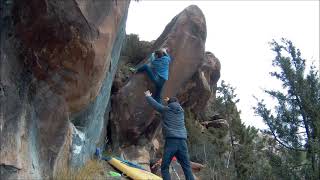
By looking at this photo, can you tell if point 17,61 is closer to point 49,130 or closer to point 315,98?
point 49,130

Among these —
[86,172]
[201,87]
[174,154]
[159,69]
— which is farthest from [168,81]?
[174,154]

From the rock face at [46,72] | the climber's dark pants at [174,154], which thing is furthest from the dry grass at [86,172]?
the climber's dark pants at [174,154]

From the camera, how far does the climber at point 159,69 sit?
44.5 ft

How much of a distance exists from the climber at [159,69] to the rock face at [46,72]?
4350 millimetres

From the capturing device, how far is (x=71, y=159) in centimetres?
958

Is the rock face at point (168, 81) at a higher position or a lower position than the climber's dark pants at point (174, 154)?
higher

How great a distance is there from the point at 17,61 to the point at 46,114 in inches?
49.4

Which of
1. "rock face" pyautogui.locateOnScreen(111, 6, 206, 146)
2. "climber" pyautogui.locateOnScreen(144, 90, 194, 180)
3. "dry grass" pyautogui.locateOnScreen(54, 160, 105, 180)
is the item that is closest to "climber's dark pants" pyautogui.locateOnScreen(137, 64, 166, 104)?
"rock face" pyautogui.locateOnScreen(111, 6, 206, 146)

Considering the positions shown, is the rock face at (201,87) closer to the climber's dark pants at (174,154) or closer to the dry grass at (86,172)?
the dry grass at (86,172)

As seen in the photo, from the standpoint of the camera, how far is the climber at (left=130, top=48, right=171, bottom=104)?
44.5 ft

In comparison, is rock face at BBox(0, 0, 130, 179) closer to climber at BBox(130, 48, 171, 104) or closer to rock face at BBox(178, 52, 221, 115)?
climber at BBox(130, 48, 171, 104)

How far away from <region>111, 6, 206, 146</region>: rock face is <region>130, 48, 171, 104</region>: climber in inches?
41.5

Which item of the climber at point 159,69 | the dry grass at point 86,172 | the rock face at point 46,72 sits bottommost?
the dry grass at point 86,172

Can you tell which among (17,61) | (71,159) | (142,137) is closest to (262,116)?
(142,137)
